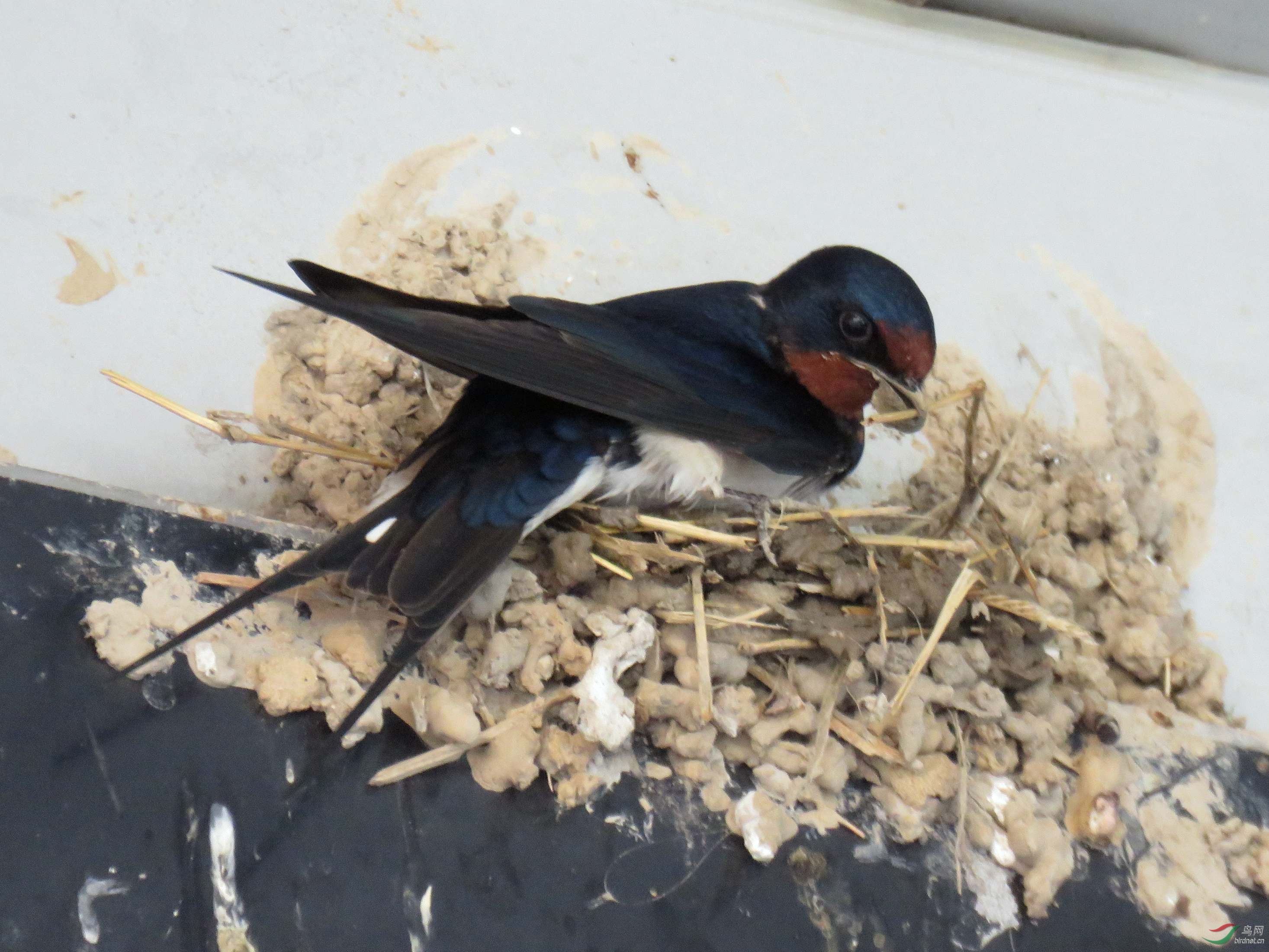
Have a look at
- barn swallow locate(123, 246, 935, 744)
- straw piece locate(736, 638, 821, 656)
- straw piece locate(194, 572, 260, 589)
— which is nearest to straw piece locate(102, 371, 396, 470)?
barn swallow locate(123, 246, 935, 744)

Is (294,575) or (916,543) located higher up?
(294,575)

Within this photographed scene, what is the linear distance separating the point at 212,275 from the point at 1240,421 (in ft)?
6.03

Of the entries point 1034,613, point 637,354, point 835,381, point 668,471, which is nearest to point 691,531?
point 668,471

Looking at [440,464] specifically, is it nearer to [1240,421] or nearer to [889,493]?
[889,493]

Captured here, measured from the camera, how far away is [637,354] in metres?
1.55

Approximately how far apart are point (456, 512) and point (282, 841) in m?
0.42

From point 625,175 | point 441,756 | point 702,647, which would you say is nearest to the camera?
point 441,756

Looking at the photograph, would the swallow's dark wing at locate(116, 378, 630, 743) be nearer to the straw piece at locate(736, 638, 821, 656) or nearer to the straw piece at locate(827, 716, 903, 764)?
the straw piece at locate(736, 638, 821, 656)

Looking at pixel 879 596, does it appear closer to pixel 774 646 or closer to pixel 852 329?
pixel 774 646

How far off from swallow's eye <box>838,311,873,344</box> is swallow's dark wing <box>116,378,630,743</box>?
0.38 metres

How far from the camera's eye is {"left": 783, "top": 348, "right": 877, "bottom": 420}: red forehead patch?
179 centimetres

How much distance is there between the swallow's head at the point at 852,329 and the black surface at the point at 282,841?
0.65 meters

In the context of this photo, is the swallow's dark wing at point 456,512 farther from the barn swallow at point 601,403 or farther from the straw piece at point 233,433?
the straw piece at point 233,433

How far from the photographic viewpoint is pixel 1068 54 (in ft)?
7.64
